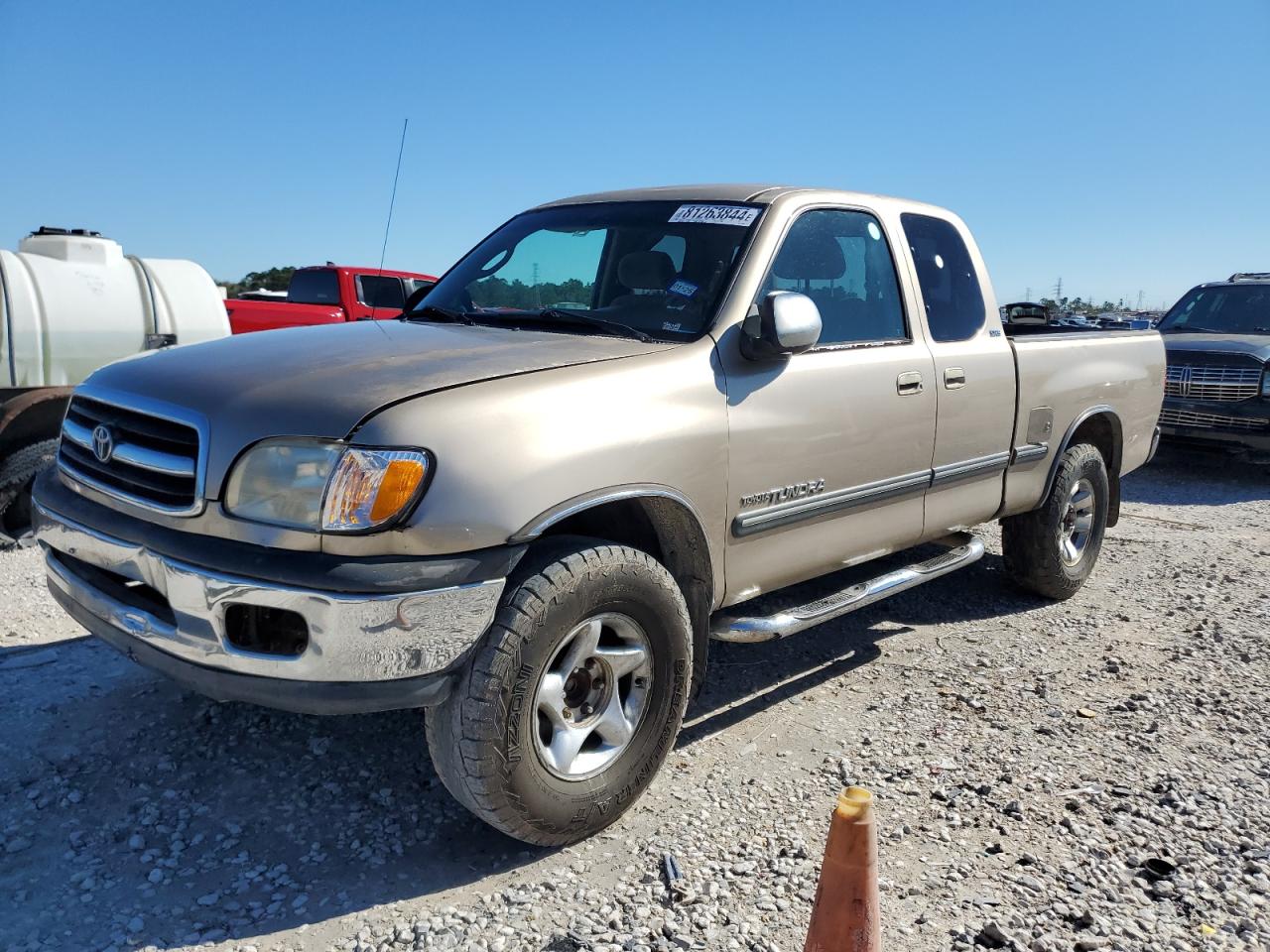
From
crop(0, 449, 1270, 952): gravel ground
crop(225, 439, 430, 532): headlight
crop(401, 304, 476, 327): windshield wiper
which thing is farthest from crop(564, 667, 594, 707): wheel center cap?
crop(401, 304, 476, 327): windshield wiper

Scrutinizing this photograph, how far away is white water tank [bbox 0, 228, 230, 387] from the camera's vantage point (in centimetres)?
604

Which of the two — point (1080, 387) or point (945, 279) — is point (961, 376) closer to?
point (945, 279)

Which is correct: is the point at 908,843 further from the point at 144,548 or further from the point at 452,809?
the point at 144,548

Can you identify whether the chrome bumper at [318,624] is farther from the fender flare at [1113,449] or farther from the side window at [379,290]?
the side window at [379,290]

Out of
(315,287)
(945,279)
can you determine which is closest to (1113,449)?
(945,279)

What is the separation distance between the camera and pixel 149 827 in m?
2.89

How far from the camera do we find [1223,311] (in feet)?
36.3

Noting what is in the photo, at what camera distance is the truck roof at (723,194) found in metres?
3.77

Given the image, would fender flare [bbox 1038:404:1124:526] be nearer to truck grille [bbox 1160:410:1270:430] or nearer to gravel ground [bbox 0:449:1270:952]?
gravel ground [bbox 0:449:1270:952]

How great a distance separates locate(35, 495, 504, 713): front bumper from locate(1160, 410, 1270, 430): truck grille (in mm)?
9058

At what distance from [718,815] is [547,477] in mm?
1271

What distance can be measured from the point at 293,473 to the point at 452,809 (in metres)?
1.26

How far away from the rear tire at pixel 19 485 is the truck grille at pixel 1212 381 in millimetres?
9359

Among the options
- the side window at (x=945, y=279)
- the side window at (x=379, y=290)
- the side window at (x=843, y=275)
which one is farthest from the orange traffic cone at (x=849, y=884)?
the side window at (x=379, y=290)
